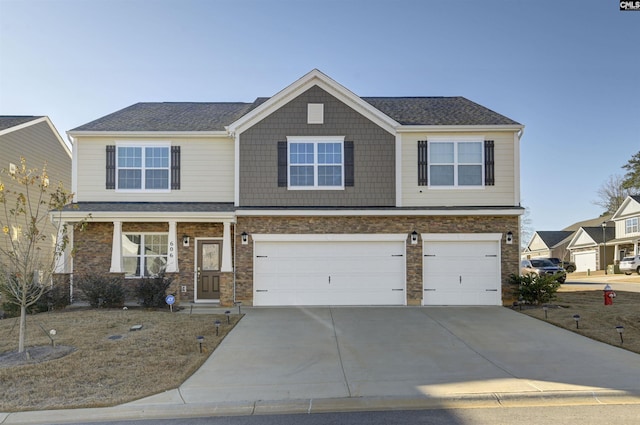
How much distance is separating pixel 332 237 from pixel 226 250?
341cm

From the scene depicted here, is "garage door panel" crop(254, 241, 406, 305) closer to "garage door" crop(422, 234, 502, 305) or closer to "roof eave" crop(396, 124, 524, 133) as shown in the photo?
"garage door" crop(422, 234, 502, 305)

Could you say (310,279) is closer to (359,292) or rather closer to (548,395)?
(359,292)

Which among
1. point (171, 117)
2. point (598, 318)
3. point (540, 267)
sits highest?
point (171, 117)

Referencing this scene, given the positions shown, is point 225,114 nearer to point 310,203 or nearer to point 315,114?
point 315,114

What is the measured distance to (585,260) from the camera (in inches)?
1946

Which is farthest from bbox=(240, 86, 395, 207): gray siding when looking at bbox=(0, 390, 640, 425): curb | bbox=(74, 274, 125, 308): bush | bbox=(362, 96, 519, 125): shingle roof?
bbox=(0, 390, 640, 425): curb

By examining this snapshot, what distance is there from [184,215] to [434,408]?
413 inches

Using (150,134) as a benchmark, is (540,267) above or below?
below

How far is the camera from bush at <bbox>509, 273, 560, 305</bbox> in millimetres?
14523

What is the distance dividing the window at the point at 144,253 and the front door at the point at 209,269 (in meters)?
1.23

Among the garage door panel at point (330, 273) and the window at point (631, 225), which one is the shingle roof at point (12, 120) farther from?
the window at point (631, 225)

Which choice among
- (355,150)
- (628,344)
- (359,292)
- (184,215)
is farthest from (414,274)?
(184,215)

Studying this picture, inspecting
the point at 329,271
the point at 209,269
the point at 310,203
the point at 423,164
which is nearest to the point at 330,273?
the point at 329,271

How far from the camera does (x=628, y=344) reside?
31.8 ft
